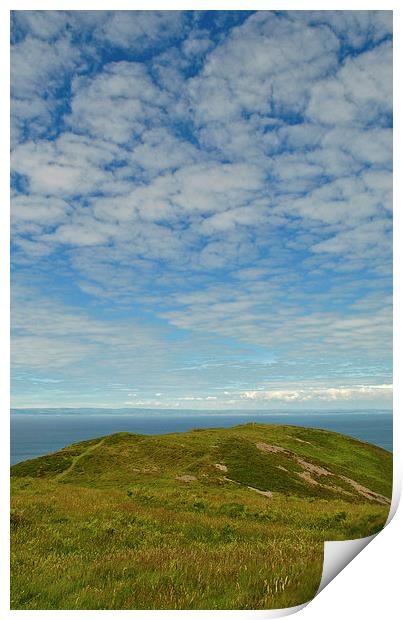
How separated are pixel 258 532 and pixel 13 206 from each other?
32.9ft

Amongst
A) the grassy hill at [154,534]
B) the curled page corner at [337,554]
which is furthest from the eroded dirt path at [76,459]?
the curled page corner at [337,554]

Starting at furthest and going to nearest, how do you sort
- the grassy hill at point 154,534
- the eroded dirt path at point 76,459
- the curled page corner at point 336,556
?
the eroded dirt path at point 76,459
the curled page corner at point 336,556
the grassy hill at point 154,534

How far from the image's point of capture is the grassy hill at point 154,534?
271 inches

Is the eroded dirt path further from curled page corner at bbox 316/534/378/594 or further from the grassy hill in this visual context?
curled page corner at bbox 316/534/378/594

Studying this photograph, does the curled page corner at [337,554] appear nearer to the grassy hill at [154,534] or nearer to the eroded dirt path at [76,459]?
the grassy hill at [154,534]

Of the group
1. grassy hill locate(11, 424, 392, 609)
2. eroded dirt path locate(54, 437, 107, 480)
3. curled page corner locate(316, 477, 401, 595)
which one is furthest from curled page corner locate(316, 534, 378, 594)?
eroded dirt path locate(54, 437, 107, 480)

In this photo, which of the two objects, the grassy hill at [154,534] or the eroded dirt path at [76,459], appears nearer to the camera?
the grassy hill at [154,534]

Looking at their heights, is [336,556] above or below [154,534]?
below

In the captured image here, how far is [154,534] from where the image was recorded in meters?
9.45

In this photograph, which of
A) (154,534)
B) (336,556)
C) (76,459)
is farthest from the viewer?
(76,459)

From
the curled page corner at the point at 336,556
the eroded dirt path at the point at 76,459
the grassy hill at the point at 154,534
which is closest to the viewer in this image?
the grassy hill at the point at 154,534

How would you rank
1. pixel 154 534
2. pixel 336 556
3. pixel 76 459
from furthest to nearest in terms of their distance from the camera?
pixel 76 459 < pixel 154 534 < pixel 336 556

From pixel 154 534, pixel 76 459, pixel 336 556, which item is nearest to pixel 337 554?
pixel 336 556

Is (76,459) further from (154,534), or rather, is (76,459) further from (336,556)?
(336,556)
